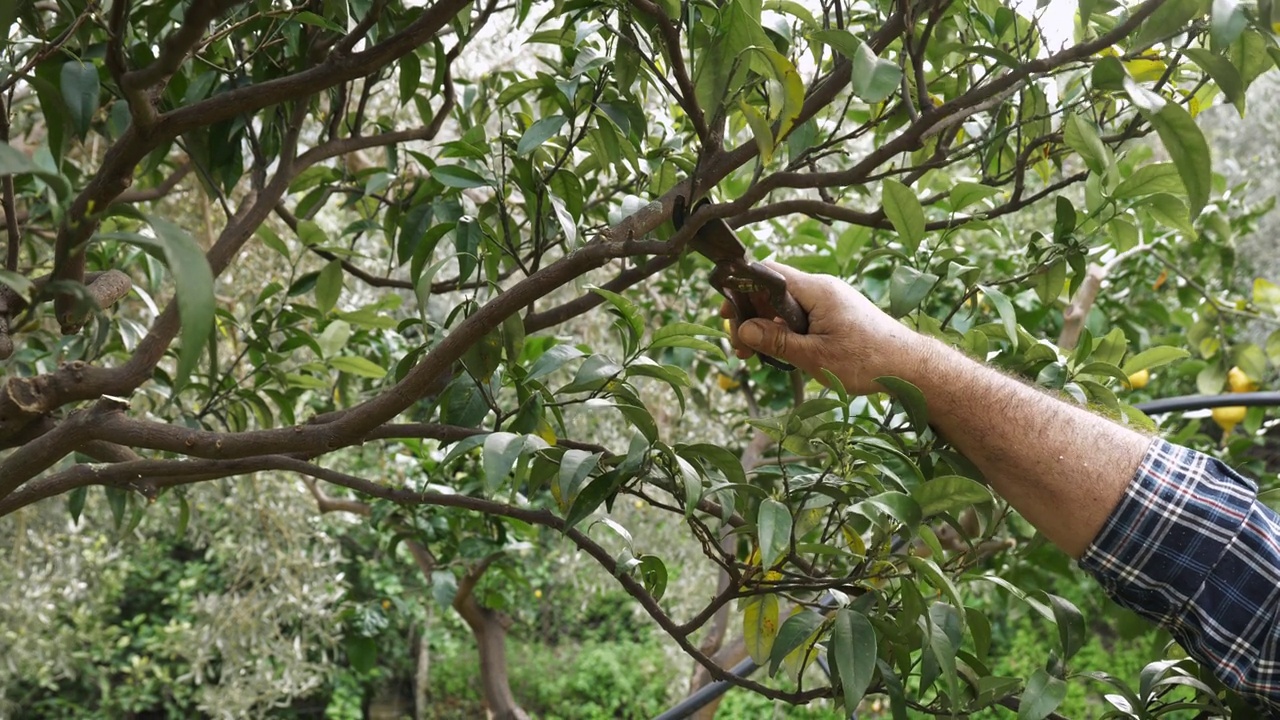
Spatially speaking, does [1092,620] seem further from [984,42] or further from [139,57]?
[139,57]

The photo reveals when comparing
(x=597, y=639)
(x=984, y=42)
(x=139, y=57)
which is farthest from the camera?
(x=597, y=639)

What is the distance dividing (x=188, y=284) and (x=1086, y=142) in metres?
0.62

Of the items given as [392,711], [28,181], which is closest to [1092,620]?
[392,711]

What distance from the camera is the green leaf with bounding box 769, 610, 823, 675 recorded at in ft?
2.65

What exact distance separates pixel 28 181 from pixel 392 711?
14.4ft

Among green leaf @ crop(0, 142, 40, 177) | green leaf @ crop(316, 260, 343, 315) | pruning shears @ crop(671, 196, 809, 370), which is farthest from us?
green leaf @ crop(316, 260, 343, 315)

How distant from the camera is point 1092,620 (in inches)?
193

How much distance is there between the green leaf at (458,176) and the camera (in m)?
0.98

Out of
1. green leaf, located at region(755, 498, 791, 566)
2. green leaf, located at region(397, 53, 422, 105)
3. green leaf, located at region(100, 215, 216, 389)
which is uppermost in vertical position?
green leaf, located at region(397, 53, 422, 105)

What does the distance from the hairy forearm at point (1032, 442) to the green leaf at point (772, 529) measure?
0.22 m

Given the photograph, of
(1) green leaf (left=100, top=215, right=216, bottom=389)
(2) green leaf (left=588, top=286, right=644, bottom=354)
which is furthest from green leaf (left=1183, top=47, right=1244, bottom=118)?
(1) green leaf (left=100, top=215, right=216, bottom=389)

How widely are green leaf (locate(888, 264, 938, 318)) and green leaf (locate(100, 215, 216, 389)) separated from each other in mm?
610

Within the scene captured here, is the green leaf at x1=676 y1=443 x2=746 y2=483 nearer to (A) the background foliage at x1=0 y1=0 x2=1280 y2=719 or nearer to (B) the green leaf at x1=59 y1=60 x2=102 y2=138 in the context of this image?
(A) the background foliage at x1=0 y1=0 x2=1280 y2=719

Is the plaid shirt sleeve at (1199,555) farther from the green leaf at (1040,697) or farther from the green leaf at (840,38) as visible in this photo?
the green leaf at (840,38)
